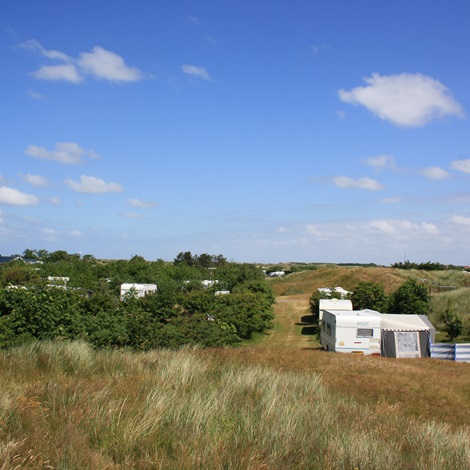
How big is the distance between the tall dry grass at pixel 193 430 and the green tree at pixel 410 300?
3459cm

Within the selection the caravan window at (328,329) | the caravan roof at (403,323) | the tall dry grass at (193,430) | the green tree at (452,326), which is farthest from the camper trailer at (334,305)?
the tall dry grass at (193,430)

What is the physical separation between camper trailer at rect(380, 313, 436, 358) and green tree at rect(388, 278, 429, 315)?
1285 centimetres

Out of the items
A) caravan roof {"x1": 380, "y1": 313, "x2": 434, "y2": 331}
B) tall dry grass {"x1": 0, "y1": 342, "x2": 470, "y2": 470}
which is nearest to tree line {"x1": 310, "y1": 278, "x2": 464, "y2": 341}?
caravan roof {"x1": 380, "y1": 313, "x2": 434, "y2": 331}

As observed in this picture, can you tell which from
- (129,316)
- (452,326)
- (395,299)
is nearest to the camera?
(129,316)

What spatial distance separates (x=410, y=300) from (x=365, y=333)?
15.6 metres

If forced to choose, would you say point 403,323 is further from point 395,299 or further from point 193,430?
point 193,430

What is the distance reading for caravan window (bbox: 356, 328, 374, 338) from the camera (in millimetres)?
25844

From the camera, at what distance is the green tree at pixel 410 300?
39344mm

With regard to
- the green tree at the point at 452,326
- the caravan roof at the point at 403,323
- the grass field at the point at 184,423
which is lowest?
the green tree at the point at 452,326

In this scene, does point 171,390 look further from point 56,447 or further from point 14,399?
point 56,447

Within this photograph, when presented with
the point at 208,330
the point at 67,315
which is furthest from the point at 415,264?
the point at 67,315

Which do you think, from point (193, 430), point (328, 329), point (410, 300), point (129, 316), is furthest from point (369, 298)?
point (193, 430)

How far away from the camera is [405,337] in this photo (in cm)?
2650

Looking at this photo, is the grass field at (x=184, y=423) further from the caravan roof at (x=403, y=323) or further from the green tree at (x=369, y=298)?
the green tree at (x=369, y=298)
